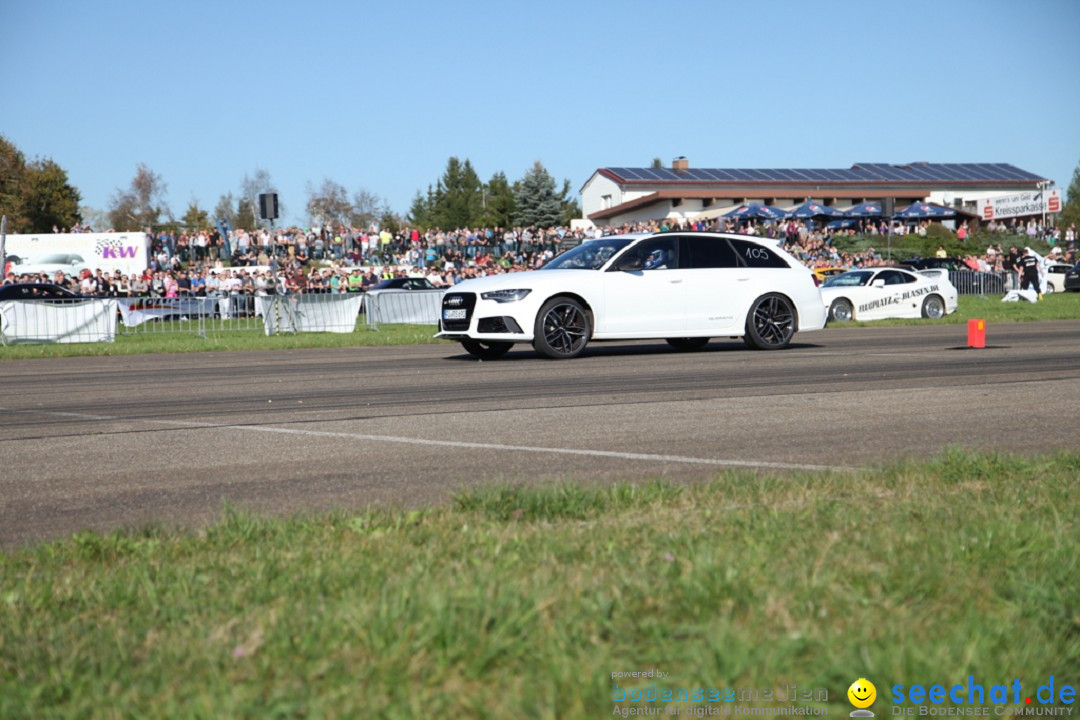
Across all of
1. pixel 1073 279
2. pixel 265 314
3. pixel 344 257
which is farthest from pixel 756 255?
pixel 1073 279

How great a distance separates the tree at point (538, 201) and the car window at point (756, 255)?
272 ft

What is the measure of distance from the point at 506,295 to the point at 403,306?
14.1 metres

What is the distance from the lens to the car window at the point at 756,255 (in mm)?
17188

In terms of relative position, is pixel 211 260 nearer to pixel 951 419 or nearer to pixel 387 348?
pixel 387 348

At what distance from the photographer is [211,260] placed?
44.8 m

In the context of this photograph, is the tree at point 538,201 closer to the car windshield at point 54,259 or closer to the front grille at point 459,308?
the car windshield at point 54,259

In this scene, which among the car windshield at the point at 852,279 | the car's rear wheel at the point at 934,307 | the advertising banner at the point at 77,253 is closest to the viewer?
the car's rear wheel at the point at 934,307

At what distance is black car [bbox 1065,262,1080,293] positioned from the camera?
166 feet

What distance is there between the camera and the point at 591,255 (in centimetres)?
1653

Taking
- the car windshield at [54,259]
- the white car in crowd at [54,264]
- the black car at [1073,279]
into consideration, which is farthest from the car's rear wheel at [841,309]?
the car windshield at [54,259]

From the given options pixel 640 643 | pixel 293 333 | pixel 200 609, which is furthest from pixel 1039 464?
pixel 293 333

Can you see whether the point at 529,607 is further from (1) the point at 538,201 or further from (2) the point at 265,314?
(1) the point at 538,201

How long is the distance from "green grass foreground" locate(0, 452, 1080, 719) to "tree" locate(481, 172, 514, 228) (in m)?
102

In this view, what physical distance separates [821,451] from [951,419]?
191 cm
